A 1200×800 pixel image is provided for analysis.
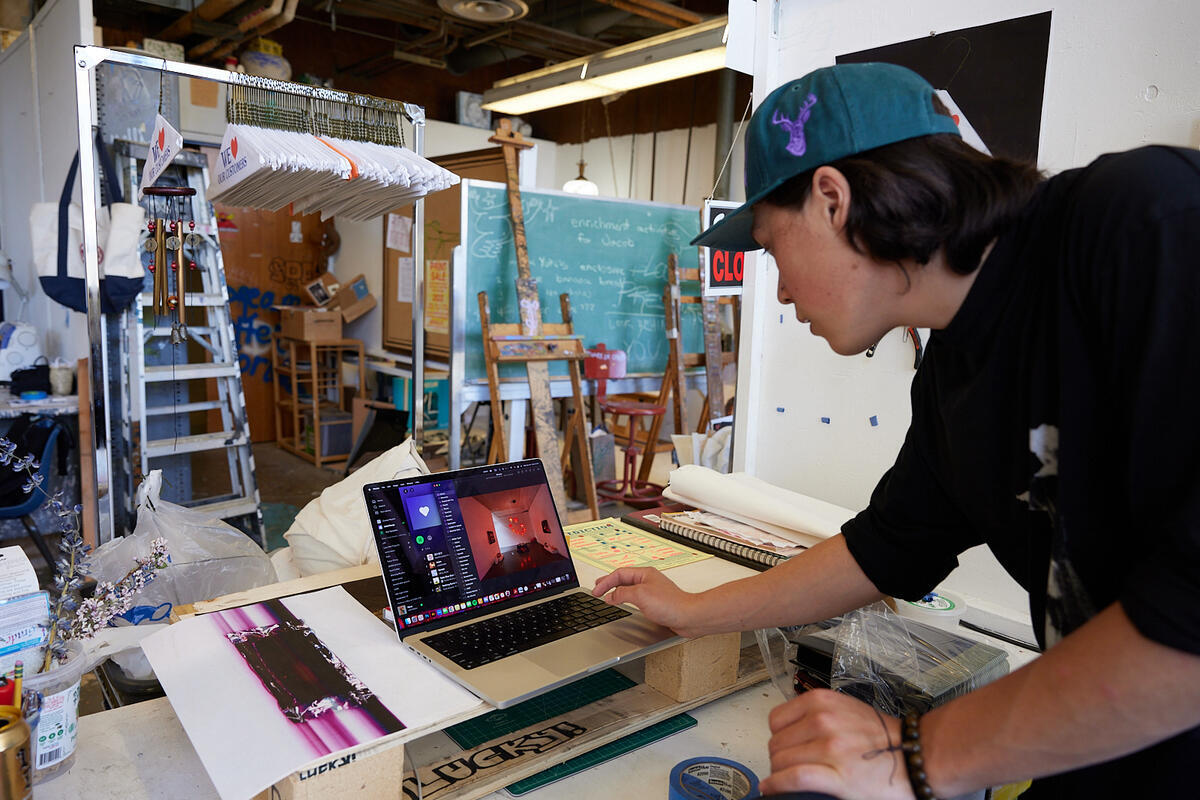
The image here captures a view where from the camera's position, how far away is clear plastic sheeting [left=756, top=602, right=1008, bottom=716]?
40.5 inches

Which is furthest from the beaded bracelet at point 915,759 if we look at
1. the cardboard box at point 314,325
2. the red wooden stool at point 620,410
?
the cardboard box at point 314,325

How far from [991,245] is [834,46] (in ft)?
4.85

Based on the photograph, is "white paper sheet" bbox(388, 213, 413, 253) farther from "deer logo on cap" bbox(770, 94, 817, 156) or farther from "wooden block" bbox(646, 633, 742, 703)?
"deer logo on cap" bbox(770, 94, 817, 156)

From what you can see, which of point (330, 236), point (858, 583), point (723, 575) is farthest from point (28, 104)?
point (858, 583)

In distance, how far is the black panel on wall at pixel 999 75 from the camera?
163 cm

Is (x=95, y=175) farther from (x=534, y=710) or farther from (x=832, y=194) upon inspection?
(x=832, y=194)

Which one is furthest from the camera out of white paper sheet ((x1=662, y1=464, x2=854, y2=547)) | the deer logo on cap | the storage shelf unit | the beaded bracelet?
the storage shelf unit

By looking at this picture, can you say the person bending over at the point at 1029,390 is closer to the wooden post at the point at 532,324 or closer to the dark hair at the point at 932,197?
the dark hair at the point at 932,197

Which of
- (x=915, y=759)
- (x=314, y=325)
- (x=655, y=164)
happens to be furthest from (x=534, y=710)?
(x=655, y=164)

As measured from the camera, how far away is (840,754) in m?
0.69

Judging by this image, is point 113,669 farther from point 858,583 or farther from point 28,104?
point 28,104

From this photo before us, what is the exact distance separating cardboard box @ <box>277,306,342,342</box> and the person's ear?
18.1 ft

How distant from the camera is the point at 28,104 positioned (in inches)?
163

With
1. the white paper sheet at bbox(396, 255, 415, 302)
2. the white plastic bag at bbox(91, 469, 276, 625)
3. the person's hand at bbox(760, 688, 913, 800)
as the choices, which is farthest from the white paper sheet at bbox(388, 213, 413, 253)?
the person's hand at bbox(760, 688, 913, 800)
